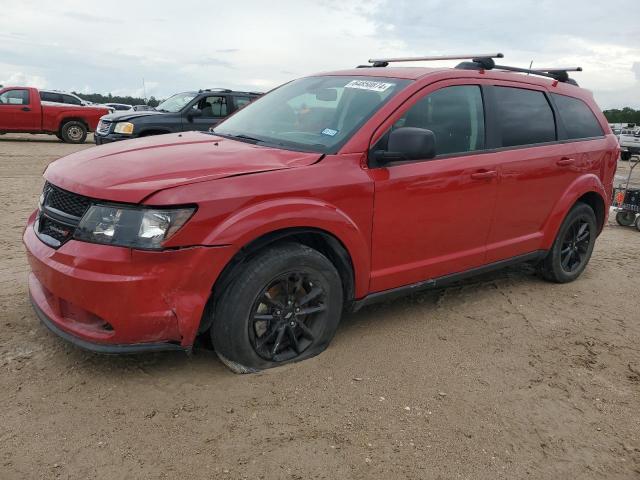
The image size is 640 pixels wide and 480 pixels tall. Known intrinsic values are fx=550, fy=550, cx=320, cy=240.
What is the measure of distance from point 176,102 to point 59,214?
9.55 meters

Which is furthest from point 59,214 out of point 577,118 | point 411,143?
point 577,118

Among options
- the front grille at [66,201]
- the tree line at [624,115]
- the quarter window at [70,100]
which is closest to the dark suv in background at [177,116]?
the quarter window at [70,100]

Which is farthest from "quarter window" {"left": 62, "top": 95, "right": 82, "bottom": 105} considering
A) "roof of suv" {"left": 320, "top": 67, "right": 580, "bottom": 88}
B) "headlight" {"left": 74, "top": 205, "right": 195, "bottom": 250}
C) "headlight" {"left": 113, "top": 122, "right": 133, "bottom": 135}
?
"headlight" {"left": 74, "top": 205, "right": 195, "bottom": 250}

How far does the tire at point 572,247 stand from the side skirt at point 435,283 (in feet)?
0.73

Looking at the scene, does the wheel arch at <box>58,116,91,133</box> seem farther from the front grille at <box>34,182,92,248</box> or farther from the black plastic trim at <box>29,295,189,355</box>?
the black plastic trim at <box>29,295,189,355</box>

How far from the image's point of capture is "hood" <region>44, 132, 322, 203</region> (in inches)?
105

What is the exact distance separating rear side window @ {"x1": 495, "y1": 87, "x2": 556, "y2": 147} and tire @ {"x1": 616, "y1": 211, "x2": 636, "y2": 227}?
4493 mm

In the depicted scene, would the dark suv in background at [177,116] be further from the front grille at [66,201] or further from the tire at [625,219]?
the front grille at [66,201]

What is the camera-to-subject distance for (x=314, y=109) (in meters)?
3.70

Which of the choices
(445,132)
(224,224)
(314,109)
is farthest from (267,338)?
(445,132)

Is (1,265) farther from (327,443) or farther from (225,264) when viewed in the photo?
(327,443)

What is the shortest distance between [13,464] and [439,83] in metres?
3.18

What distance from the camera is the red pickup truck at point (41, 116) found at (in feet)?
50.9

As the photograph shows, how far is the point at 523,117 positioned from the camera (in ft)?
14.0
